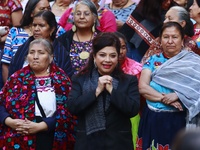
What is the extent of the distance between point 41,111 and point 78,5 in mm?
1743

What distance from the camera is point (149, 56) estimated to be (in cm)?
508

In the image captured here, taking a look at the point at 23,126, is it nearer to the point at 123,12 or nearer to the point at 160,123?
the point at 160,123

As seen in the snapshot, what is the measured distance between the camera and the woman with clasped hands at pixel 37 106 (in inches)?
172

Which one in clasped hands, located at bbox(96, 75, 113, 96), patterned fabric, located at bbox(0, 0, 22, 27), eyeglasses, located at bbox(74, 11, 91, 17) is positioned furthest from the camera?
patterned fabric, located at bbox(0, 0, 22, 27)

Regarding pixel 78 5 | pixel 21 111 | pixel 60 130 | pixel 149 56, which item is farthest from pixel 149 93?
pixel 78 5

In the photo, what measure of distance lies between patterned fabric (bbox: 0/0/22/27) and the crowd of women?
644 millimetres

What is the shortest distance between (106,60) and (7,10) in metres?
3.04

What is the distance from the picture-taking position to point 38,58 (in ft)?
14.8

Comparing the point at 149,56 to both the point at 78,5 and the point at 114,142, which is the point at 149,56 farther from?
the point at 114,142

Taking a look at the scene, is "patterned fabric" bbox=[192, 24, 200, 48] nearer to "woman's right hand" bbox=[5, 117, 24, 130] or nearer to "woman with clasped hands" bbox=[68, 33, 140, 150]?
"woman with clasped hands" bbox=[68, 33, 140, 150]

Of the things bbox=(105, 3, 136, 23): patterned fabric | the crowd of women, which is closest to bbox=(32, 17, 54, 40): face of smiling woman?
the crowd of women

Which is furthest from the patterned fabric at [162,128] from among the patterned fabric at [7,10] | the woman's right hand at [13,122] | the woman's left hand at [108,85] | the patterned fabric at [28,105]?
the patterned fabric at [7,10]

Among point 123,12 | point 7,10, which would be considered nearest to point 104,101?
point 123,12

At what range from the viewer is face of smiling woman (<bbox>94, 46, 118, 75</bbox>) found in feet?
13.1
